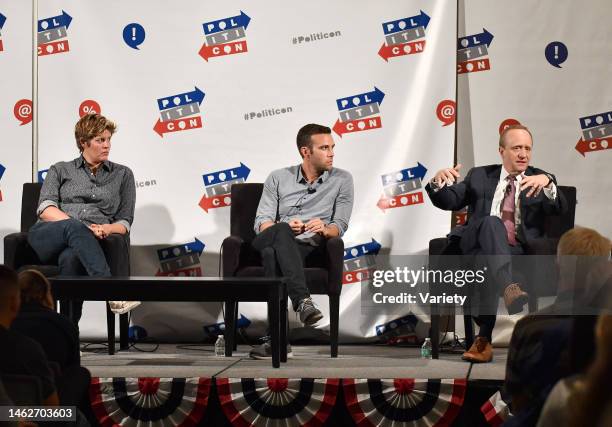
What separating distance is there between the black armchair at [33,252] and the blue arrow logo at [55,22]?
876mm

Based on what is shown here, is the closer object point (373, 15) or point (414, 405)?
point (414, 405)

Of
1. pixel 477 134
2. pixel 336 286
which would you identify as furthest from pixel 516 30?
pixel 336 286

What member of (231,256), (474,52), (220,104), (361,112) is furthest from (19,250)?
(474,52)

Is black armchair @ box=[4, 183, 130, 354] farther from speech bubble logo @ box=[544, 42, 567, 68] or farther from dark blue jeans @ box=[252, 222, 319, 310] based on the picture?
speech bubble logo @ box=[544, 42, 567, 68]

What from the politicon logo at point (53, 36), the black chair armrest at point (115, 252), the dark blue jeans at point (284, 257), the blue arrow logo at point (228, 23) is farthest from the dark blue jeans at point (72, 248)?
the blue arrow logo at point (228, 23)

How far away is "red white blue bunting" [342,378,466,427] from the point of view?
1.96 metres

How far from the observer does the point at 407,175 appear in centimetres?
431

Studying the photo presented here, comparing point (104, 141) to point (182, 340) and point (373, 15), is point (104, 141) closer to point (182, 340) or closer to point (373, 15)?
point (182, 340)

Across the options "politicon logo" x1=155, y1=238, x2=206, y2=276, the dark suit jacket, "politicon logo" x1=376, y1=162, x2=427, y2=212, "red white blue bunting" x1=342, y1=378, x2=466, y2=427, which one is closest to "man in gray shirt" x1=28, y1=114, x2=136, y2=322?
"politicon logo" x1=155, y1=238, x2=206, y2=276

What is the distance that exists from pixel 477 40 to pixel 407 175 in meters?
0.77

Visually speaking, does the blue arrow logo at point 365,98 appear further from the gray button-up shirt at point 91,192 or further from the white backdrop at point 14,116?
the white backdrop at point 14,116

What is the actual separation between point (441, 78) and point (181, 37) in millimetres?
1384

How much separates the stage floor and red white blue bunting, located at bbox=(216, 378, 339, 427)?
112 millimetres

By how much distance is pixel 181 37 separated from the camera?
4.50 m
